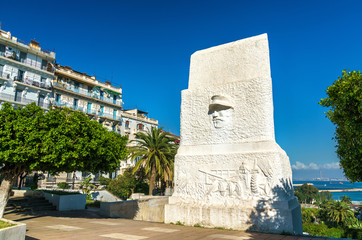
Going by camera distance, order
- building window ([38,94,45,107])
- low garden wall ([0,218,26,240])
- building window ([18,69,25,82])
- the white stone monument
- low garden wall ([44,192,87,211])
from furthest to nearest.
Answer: building window ([38,94,45,107])
building window ([18,69,25,82])
low garden wall ([44,192,87,211])
the white stone monument
low garden wall ([0,218,26,240])

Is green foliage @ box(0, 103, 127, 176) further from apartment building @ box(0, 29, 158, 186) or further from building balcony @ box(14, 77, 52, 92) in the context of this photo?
building balcony @ box(14, 77, 52, 92)

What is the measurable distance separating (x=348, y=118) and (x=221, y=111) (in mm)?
3894

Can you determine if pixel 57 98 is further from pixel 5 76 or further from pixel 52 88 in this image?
pixel 5 76

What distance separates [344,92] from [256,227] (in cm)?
478

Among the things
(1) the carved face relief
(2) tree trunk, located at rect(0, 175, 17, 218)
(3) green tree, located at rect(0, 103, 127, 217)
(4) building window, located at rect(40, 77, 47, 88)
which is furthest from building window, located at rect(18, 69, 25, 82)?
(1) the carved face relief

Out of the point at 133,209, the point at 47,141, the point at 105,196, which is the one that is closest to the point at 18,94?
the point at 105,196

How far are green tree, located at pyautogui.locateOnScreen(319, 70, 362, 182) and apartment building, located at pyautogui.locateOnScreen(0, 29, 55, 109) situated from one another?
32.1 meters

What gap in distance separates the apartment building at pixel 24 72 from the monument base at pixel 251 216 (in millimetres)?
28933

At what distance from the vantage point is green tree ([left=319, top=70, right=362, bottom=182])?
744 cm

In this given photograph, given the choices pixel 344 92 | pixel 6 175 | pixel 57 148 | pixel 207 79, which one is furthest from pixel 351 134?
pixel 6 175

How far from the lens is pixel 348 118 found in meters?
7.69

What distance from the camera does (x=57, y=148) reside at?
28.8 feet

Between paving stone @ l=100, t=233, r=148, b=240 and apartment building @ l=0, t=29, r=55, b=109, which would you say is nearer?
paving stone @ l=100, t=233, r=148, b=240

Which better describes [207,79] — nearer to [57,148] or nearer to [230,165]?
[230,165]
